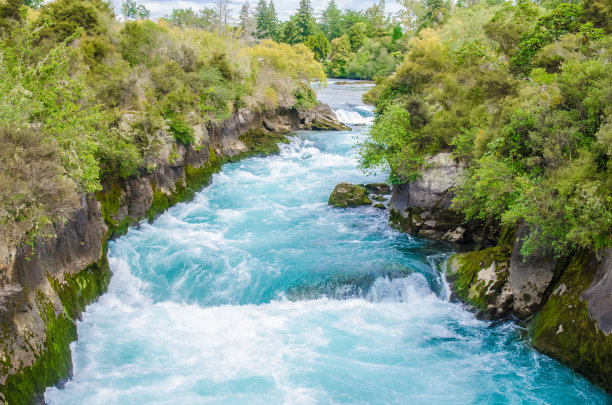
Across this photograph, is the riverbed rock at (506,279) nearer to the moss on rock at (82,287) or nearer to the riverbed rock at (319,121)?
the moss on rock at (82,287)

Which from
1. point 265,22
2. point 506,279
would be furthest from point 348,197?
point 265,22

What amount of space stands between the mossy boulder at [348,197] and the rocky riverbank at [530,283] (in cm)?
443

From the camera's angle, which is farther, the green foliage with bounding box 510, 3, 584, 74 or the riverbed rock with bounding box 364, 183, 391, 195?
the riverbed rock with bounding box 364, 183, 391, 195

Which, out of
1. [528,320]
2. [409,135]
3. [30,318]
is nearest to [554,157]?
[528,320]

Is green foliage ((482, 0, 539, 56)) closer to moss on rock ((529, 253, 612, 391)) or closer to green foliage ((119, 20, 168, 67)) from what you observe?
moss on rock ((529, 253, 612, 391))

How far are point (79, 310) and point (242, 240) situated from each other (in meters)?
7.15

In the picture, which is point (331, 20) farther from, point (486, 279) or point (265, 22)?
point (486, 279)

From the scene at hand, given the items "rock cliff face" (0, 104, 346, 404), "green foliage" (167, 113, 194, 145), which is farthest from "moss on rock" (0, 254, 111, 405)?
"green foliage" (167, 113, 194, 145)

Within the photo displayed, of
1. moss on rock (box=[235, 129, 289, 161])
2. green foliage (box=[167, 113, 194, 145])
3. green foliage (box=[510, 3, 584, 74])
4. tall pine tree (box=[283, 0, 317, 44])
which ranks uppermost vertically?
tall pine tree (box=[283, 0, 317, 44])

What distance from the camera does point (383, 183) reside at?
25.6m

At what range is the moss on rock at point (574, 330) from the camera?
10.5m

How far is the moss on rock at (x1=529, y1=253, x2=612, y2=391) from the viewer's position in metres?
10.5

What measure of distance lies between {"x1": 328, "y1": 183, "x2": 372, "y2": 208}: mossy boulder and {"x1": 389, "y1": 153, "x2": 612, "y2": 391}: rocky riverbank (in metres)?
4.43

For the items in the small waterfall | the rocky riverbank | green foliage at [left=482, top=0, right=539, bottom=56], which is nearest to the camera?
the rocky riverbank
